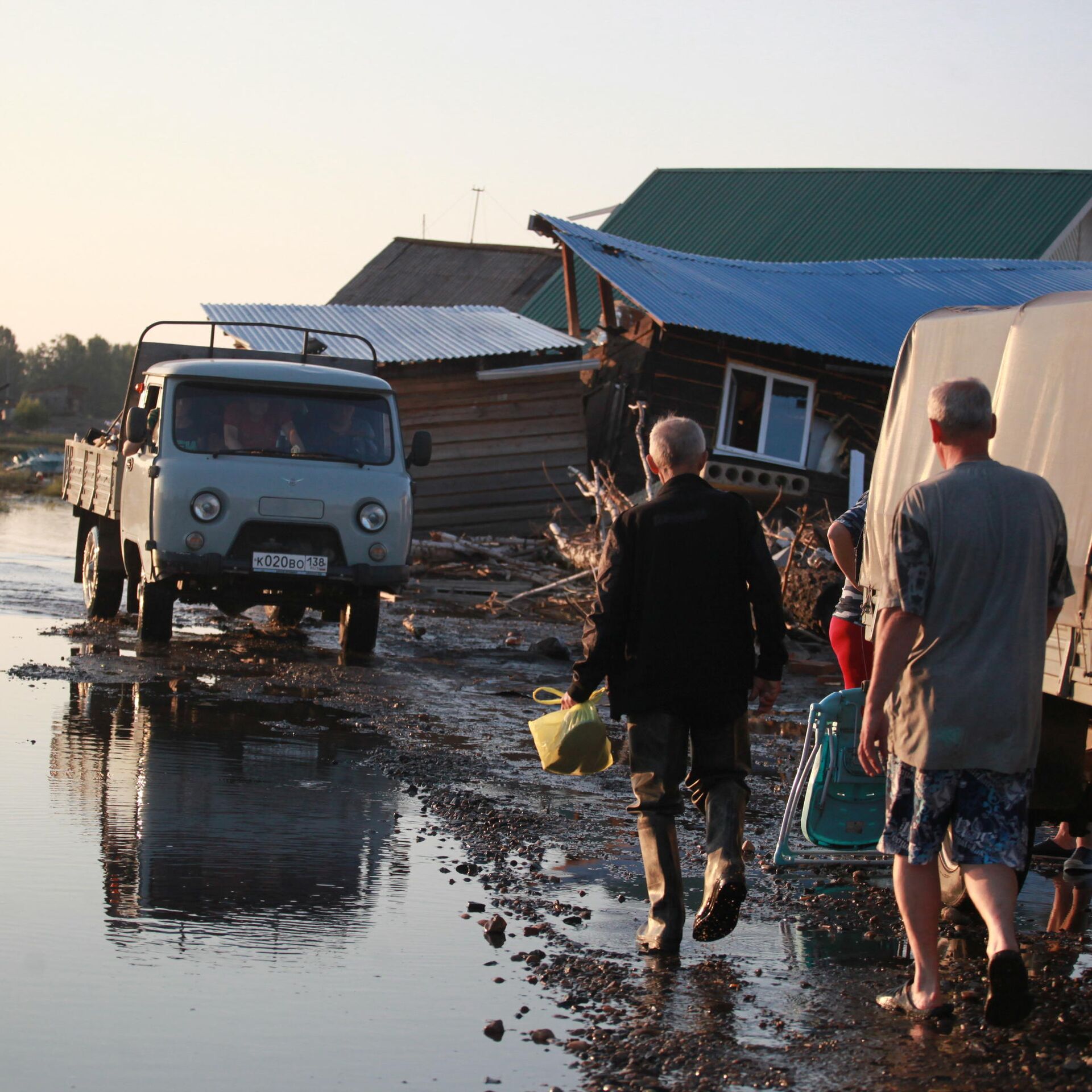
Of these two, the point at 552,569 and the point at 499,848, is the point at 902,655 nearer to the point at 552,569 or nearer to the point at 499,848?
the point at 499,848

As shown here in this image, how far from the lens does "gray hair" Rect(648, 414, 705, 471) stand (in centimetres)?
505

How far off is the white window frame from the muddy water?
51.6ft

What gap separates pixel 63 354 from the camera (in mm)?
114312

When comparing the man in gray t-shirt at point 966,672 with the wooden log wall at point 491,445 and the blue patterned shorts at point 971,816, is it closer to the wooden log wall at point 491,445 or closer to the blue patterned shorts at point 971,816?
the blue patterned shorts at point 971,816

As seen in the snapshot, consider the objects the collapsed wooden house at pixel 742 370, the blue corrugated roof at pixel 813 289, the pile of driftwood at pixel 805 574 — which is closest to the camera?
the pile of driftwood at pixel 805 574

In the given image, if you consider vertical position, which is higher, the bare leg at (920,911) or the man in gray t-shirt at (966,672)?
the man in gray t-shirt at (966,672)

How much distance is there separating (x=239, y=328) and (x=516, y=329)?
14.1 feet

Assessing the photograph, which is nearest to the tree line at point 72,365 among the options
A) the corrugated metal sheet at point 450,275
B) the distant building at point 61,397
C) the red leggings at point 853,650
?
the distant building at point 61,397

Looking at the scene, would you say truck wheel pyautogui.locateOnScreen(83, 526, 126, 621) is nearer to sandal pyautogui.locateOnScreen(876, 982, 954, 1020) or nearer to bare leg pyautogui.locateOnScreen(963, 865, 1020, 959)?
sandal pyautogui.locateOnScreen(876, 982, 954, 1020)

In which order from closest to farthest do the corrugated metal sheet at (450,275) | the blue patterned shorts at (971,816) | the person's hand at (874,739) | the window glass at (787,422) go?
the blue patterned shorts at (971,816)
the person's hand at (874,739)
the window glass at (787,422)
the corrugated metal sheet at (450,275)

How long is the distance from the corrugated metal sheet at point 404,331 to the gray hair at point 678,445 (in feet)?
54.3

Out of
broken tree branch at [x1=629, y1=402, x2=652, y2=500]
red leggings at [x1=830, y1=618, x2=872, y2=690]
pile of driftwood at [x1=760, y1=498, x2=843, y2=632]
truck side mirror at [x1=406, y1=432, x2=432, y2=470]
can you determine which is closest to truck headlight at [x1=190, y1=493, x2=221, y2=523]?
truck side mirror at [x1=406, y1=432, x2=432, y2=470]

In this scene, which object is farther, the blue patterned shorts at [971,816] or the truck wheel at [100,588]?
the truck wheel at [100,588]

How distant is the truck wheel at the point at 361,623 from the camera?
11.7 meters
